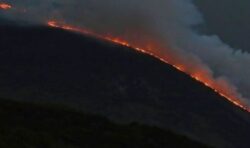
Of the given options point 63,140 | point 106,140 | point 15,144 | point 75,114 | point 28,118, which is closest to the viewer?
point 15,144

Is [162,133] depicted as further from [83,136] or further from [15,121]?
[15,121]

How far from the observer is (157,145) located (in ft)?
238

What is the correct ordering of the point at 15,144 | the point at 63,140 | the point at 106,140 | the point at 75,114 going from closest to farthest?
the point at 15,144
the point at 63,140
the point at 106,140
the point at 75,114

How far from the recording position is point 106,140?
69.5 m

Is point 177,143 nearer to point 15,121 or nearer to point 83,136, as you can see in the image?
point 83,136

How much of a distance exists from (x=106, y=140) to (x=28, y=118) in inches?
406

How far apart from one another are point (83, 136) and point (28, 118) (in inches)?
320

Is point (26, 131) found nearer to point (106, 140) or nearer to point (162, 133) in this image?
point (106, 140)

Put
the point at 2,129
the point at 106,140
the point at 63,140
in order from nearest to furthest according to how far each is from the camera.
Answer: the point at 2,129 < the point at 63,140 < the point at 106,140

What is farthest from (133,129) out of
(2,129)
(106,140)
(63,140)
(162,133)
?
(2,129)

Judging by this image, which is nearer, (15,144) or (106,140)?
(15,144)

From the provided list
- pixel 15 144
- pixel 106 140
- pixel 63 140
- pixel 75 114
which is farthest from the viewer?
pixel 75 114

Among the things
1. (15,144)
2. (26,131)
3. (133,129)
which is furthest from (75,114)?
(15,144)

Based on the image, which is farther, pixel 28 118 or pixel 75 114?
pixel 75 114
